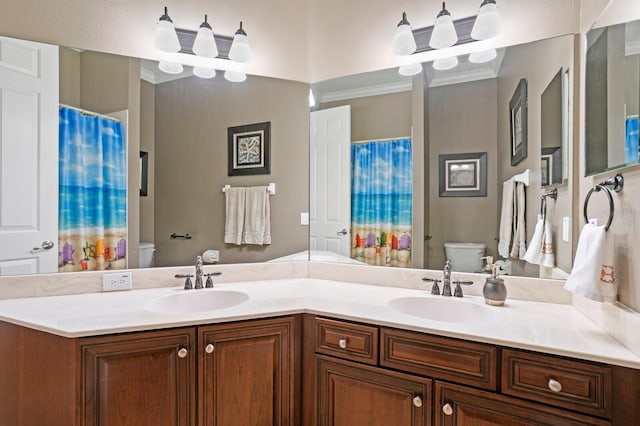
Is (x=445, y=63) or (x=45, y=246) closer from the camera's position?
(x=45, y=246)

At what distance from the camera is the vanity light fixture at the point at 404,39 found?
2.01m

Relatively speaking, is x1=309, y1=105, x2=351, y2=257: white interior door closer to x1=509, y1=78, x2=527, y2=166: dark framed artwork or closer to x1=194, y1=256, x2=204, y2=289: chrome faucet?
x1=194, y1=256, x2=204, y2=289: chrome faucet

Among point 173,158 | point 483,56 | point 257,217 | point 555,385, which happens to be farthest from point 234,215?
→ point 555,385

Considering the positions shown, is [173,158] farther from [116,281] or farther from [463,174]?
[463,174]

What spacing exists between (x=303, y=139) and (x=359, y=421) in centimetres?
157

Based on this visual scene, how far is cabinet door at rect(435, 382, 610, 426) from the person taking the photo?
3.76ft

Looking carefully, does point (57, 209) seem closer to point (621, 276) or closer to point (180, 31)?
point (180, 31)

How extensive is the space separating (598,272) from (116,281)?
2052mm

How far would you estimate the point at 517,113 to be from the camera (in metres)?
1.78

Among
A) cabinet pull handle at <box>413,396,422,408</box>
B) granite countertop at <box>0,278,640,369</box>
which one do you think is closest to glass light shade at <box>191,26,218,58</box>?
granite countertop at <box>0,278,640,369</box>

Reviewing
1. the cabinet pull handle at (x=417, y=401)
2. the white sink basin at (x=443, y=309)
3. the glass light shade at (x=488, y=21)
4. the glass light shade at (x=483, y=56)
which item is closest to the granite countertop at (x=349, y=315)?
the white sink basin at (x=443, y=309)

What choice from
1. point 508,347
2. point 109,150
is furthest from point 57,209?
point 508,347

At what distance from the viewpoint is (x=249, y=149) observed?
227 centimetres

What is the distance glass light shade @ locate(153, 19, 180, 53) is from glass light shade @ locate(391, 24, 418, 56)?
1.20 meters
